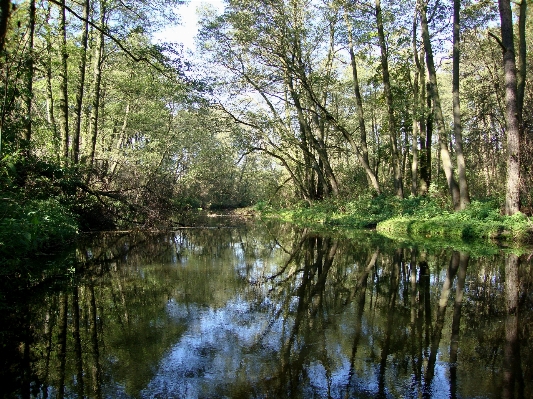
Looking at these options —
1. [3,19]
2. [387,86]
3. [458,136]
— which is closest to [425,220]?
[458,136]

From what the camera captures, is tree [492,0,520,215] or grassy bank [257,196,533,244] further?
tree [492,0,520,215]

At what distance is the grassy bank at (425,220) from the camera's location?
1282 cm

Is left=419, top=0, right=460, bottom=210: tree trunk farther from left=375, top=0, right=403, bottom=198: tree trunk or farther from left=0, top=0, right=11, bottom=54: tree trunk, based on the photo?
left=0, top=0, right=11, bottom=54: tree trunk

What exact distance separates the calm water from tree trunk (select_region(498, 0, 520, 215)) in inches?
204

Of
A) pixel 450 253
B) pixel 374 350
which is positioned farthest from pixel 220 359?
pixel 450 253

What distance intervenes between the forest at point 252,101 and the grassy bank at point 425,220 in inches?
22.5

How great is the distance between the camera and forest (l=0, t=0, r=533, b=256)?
12.5 m

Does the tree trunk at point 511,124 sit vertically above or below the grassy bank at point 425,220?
above

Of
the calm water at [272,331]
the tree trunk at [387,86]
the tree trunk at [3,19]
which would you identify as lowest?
the calm water at [272,331]

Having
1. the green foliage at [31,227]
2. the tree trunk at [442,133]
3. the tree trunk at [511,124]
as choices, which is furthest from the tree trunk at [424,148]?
the green foliage at [31,227]

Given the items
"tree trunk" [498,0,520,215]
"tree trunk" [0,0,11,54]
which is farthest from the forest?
"tree trunk" [0,0,11,54]

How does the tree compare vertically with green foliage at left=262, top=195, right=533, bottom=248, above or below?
above

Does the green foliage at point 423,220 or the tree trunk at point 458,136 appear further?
the tree trunk at point 458,136

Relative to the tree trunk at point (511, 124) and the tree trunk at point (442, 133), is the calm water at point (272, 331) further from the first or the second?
the tree trunk at point (442, 133)
